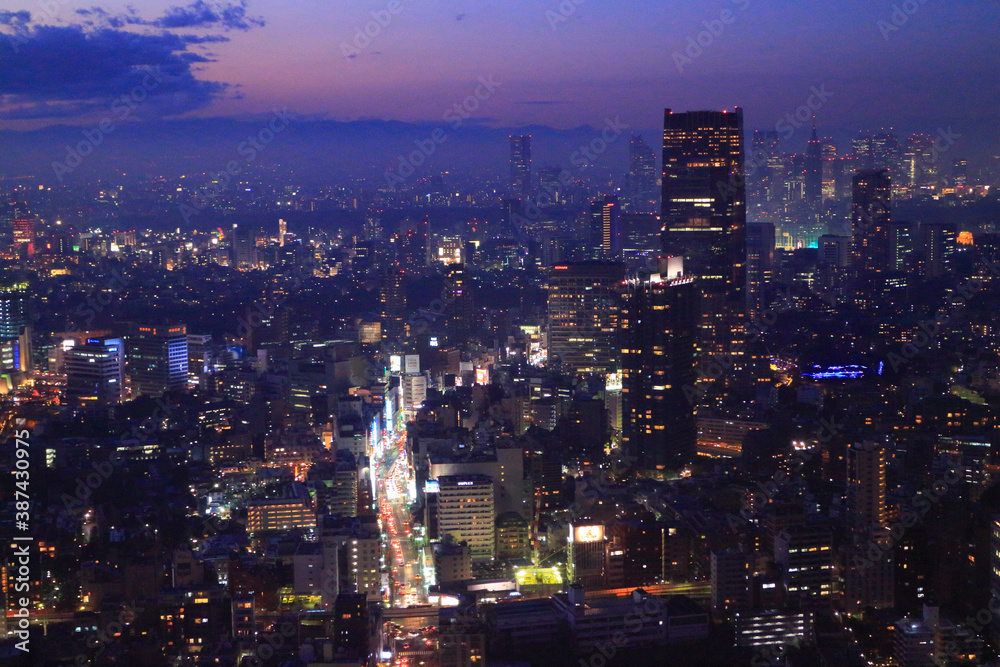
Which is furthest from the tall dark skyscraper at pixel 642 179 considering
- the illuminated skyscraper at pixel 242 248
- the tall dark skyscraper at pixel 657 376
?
the tall dark skyscraper at pixel 657 376

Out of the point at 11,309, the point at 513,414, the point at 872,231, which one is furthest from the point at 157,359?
the point at 872,231

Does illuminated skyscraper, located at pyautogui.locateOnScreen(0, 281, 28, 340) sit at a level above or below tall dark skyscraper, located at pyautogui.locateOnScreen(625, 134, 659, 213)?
below

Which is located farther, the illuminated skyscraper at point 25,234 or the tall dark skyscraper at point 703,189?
the tall dark skyscraper at point 703,189

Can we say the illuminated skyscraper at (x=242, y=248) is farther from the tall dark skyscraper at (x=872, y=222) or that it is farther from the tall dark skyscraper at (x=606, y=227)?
the tall dark skyscraper at (x=872, y=222)

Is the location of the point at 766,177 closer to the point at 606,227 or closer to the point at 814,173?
the point at 814,173

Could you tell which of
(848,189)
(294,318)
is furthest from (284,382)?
(848,189)

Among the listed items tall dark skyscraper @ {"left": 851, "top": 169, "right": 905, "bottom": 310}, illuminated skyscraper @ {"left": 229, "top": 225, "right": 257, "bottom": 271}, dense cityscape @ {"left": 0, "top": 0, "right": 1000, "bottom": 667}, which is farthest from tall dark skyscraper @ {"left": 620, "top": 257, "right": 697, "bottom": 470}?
illuminated skyscraper @ {"left": 229, "top": 225, "right": 257, "bottom": 271}

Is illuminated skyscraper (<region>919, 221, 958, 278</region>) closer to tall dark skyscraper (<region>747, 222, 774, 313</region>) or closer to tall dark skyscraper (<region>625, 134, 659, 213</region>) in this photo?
tall dark skyscraper (<region>747, 222, 774, 313</region>)
